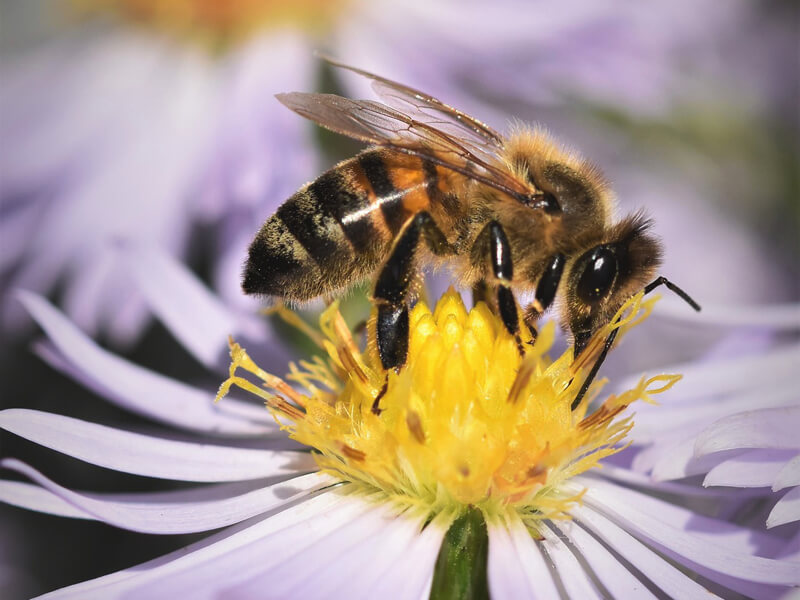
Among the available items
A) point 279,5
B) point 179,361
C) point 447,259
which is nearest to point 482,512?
point 447,259

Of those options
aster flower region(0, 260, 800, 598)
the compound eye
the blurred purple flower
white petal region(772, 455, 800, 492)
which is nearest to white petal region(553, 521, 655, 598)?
aster flower region(0, 260, 800, 598)

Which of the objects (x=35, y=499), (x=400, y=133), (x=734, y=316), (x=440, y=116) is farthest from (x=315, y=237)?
(x=734, y=316)

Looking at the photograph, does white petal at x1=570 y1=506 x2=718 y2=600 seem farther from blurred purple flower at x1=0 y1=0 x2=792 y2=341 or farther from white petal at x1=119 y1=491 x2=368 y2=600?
blurred purple flower at x1=0 y1=0 x2=792 y2=341

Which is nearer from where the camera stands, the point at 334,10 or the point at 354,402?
the point at 354,402

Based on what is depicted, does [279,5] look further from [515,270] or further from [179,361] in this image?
[515,270]

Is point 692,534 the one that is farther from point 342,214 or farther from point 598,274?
point 342,214

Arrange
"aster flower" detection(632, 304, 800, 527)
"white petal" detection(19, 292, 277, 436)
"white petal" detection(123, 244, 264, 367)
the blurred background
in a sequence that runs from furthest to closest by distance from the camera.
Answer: the blurred background, "white petal" detection(123, 244, 264, 367), "white petal" detection(19, 292, 277, 436), "aster flower" detection(632, 304, 800, 527)
